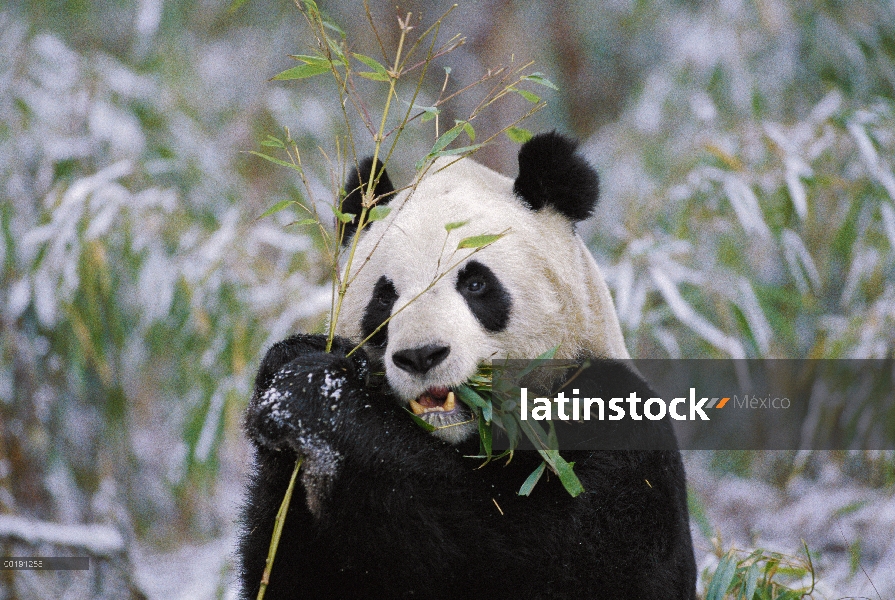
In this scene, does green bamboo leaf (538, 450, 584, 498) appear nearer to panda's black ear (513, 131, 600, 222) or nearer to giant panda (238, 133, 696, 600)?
giant panda (238, 133, 696, 600)

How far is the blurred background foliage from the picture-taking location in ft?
15.4

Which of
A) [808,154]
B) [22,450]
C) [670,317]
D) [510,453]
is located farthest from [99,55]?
[510,453]

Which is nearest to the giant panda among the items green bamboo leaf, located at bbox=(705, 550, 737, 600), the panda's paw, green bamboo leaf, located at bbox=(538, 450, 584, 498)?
the panda's paw

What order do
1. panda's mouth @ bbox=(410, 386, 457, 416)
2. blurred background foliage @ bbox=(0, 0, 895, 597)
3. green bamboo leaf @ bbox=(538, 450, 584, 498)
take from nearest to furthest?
1. green bamboo leaf @ bbox=(538, 450, 584, 498)
2. panda's mouth @ bbox=(410, 386, 457, 416)
3. blurred background foliage @ bbox=(0, 0, 895, 597)

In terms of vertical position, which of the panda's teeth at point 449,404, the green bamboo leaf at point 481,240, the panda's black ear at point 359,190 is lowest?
the panda's teeth at point 449,404

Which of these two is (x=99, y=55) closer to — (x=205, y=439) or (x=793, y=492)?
(x=205, y=439)

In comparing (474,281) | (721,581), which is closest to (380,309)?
(474,281)

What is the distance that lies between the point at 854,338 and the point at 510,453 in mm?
3884

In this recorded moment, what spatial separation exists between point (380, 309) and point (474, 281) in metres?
0.23

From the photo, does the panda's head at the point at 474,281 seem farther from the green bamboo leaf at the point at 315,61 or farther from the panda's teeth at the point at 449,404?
the green bamboo leaf at the point at 315,61

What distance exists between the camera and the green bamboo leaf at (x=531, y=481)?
1737 mm

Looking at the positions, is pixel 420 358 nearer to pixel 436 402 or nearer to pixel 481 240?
pixel 436 402

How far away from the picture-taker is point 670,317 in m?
5.06

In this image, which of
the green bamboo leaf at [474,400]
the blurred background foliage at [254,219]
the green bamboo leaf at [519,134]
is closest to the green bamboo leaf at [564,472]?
the green bamboo leaf at [474,400]
